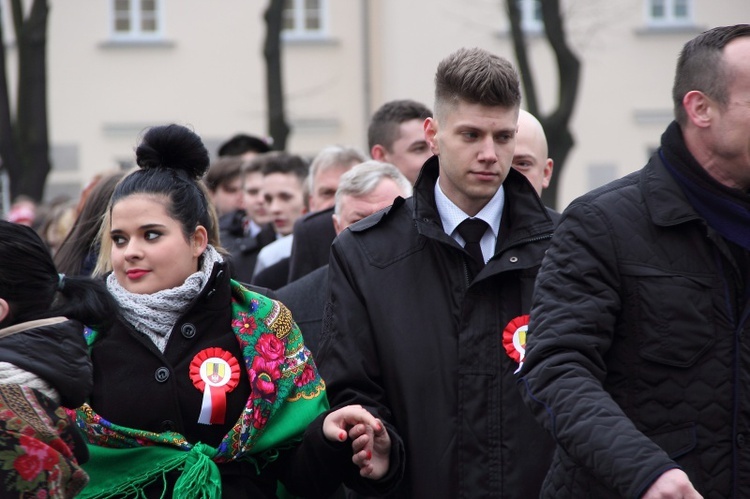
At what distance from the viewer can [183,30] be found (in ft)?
80.5

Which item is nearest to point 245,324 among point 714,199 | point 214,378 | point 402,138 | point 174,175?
point 214,378

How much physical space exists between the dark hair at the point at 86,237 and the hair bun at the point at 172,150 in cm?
110

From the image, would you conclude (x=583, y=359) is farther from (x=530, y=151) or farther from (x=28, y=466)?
(x=530, y=151)

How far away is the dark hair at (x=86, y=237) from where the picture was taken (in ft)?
18.4

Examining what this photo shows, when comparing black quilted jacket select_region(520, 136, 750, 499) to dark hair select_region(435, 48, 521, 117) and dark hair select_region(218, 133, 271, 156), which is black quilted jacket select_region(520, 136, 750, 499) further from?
dark hair select_region(218, 133, 271, 156)

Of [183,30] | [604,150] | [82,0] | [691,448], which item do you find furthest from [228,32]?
[691,448]

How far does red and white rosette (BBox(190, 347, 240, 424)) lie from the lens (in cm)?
416

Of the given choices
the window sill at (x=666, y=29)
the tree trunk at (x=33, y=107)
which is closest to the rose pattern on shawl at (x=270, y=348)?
the tree trunk at (x=33, y=107)

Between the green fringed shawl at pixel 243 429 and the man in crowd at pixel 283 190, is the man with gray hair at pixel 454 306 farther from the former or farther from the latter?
the man in crowd at pixel 283 190

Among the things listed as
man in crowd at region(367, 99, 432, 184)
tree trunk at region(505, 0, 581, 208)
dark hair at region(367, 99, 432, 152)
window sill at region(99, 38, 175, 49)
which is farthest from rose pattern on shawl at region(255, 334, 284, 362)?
Answer: window sill at region(99, 38, 175, 49)

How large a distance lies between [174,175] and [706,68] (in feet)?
6.09

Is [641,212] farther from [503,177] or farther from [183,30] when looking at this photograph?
[183,30]

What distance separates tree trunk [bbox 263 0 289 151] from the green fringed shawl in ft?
46.2

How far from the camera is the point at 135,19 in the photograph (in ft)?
81.0
